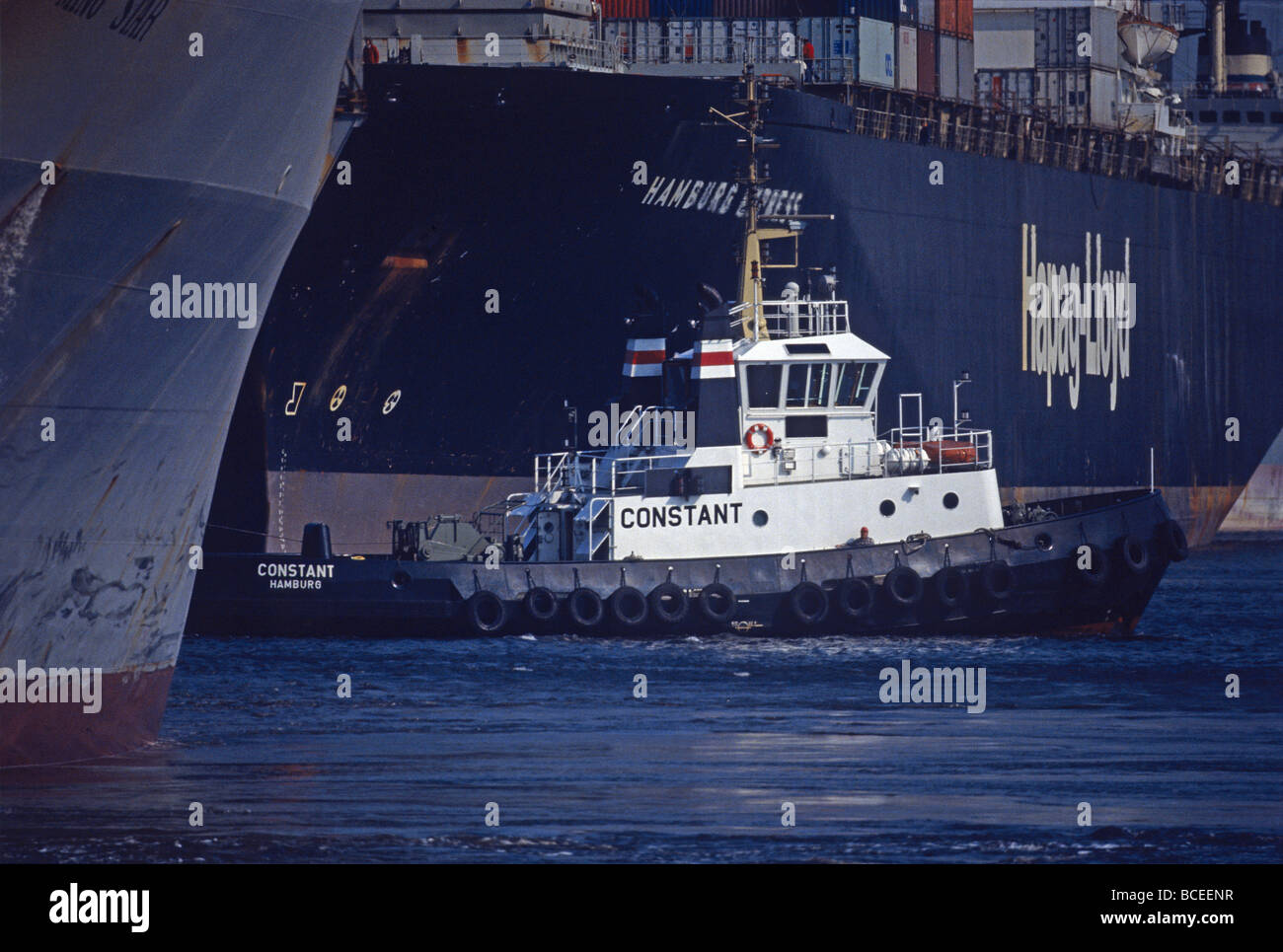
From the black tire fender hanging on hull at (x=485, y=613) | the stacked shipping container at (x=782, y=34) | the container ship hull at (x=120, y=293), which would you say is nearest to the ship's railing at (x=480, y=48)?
the stacked shipping container at (x=782, y=34)

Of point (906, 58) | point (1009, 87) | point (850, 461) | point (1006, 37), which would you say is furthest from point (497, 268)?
point (1006, 37)

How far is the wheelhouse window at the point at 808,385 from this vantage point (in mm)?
31656

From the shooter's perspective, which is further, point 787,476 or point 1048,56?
point 1048,56

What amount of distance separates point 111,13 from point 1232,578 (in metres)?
37.5

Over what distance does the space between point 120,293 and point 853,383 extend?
16.3 metres

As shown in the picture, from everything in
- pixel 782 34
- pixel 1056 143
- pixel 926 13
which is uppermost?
pixel 926 13

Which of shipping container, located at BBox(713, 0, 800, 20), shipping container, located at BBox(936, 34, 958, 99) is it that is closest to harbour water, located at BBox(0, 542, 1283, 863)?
shipping container, located at BBox(713, 0, 800, 20)

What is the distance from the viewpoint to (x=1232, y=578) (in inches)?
1953

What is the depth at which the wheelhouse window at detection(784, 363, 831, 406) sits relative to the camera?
104ft

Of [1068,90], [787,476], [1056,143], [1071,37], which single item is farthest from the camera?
[1068,90]

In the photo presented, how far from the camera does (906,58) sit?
5125 cm

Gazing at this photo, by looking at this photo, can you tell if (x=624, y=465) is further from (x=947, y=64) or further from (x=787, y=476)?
(x=947, y=64)
